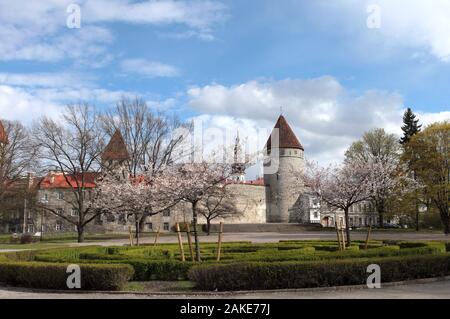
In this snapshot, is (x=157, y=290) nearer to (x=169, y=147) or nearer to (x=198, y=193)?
(x=198, y=193)

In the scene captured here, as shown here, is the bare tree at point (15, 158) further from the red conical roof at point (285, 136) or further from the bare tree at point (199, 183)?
the red conical roof at point (285, 136)

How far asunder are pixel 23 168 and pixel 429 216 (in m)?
47.7

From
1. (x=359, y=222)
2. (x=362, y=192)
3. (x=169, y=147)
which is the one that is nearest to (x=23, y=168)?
(x=169, y=147)

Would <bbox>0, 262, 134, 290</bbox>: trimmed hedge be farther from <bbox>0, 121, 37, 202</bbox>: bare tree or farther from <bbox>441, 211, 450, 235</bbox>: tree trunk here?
<bbox>441, 211, 450, 235</bbox>: tree trunk

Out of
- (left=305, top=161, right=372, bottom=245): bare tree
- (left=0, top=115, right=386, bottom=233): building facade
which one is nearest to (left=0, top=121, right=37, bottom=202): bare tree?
(left=0, top=115, right=386, bottom=233): building facade

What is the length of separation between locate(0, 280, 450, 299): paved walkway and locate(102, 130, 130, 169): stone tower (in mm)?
33731

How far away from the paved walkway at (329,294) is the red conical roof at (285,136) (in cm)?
6084

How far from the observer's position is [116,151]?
4678 centimetres

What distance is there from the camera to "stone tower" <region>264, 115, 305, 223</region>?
7300 cm

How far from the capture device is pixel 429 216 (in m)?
57.7

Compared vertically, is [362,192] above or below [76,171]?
below

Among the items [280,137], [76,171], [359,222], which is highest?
[280,137]

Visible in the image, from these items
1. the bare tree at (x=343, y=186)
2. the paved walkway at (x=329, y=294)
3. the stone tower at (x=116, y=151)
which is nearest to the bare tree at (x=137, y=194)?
the stone tower at (x=116, y=151)
